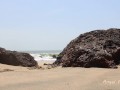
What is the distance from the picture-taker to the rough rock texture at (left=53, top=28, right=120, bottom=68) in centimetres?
609

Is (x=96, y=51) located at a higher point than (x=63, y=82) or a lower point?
higher

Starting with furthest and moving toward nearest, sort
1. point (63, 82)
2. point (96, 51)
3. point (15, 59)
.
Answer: point (15, 59) → point (96, 51) → point (63, 82)

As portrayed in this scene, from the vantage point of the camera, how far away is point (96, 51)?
6355 millimetres

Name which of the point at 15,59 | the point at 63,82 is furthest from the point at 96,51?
the point at 15,59

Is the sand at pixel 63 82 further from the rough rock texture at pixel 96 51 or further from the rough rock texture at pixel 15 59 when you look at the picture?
the rough rock texture at pixel 15 59

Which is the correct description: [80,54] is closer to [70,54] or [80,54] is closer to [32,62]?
[70,54]

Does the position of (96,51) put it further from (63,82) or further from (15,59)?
(15,59)

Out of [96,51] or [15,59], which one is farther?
[15,59]

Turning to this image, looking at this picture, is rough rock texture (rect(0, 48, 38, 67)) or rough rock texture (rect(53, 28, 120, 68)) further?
rough rock texture (rect(0, 48, 38, 67))

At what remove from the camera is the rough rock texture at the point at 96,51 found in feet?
20.0

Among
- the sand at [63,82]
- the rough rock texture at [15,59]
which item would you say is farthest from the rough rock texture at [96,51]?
the rough rock texture at [15,59]

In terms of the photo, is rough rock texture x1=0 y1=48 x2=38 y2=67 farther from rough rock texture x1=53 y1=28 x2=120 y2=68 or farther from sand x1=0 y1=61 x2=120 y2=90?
sand x1=0 y1=61 x2=120 y2=90

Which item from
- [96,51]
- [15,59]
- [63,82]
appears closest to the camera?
[63,82]

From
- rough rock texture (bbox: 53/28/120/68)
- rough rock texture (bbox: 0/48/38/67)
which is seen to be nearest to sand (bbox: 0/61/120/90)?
rough rock texture (bbox: 53/28/120/68)
